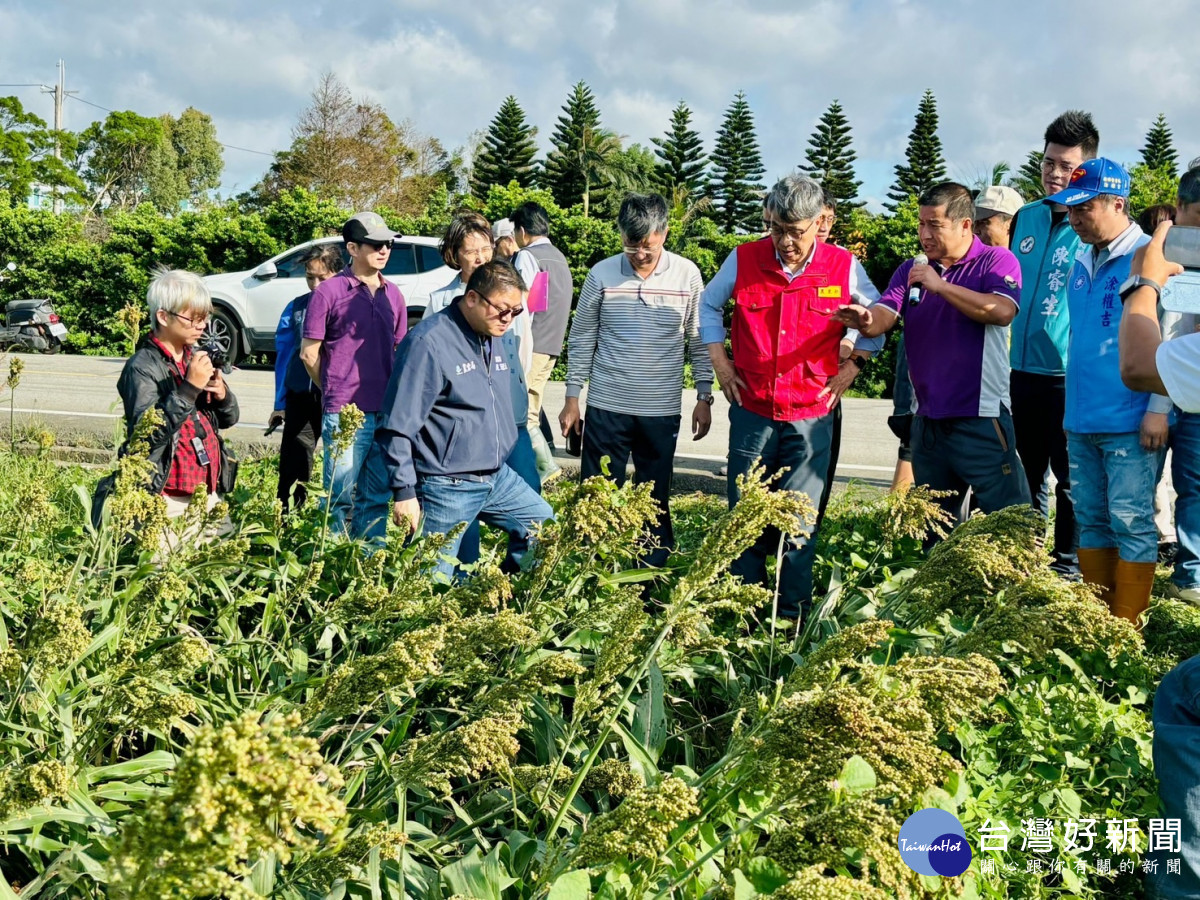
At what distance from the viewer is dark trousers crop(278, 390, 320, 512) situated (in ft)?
20.8

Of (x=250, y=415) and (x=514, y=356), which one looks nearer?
(x=514, y=356)

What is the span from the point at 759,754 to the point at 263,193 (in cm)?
4854

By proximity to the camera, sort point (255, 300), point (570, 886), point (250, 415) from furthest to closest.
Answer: point (255, 300) → point (250, 415) → point (570, 886)

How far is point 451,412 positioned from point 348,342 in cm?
147

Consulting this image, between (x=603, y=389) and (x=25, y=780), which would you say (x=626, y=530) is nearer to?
(x=25, y=780)

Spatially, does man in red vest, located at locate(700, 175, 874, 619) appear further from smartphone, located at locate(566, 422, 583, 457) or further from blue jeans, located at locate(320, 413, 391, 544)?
blue jeans, located at locate(320, 413, 391, 544)

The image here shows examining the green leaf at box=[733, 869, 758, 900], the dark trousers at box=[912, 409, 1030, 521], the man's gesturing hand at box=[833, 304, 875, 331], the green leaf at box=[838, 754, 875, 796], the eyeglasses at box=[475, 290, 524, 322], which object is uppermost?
the man's gesturing hand at box=[833, 304, 875, 331]

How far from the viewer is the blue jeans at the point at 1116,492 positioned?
14.0 feet

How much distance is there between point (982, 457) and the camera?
4719 mm

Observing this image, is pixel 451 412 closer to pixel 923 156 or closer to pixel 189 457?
pixel 189 457

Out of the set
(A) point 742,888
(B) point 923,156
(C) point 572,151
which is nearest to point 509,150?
(C) point 572,151

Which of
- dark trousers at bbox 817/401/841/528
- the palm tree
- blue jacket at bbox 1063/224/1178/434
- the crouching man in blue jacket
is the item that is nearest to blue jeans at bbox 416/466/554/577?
the crouching man in blue jacket

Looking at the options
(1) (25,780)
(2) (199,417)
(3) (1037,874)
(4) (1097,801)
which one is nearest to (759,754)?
(1) (25,780)

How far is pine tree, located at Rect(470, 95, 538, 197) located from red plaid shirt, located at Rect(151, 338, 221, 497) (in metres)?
38.0
